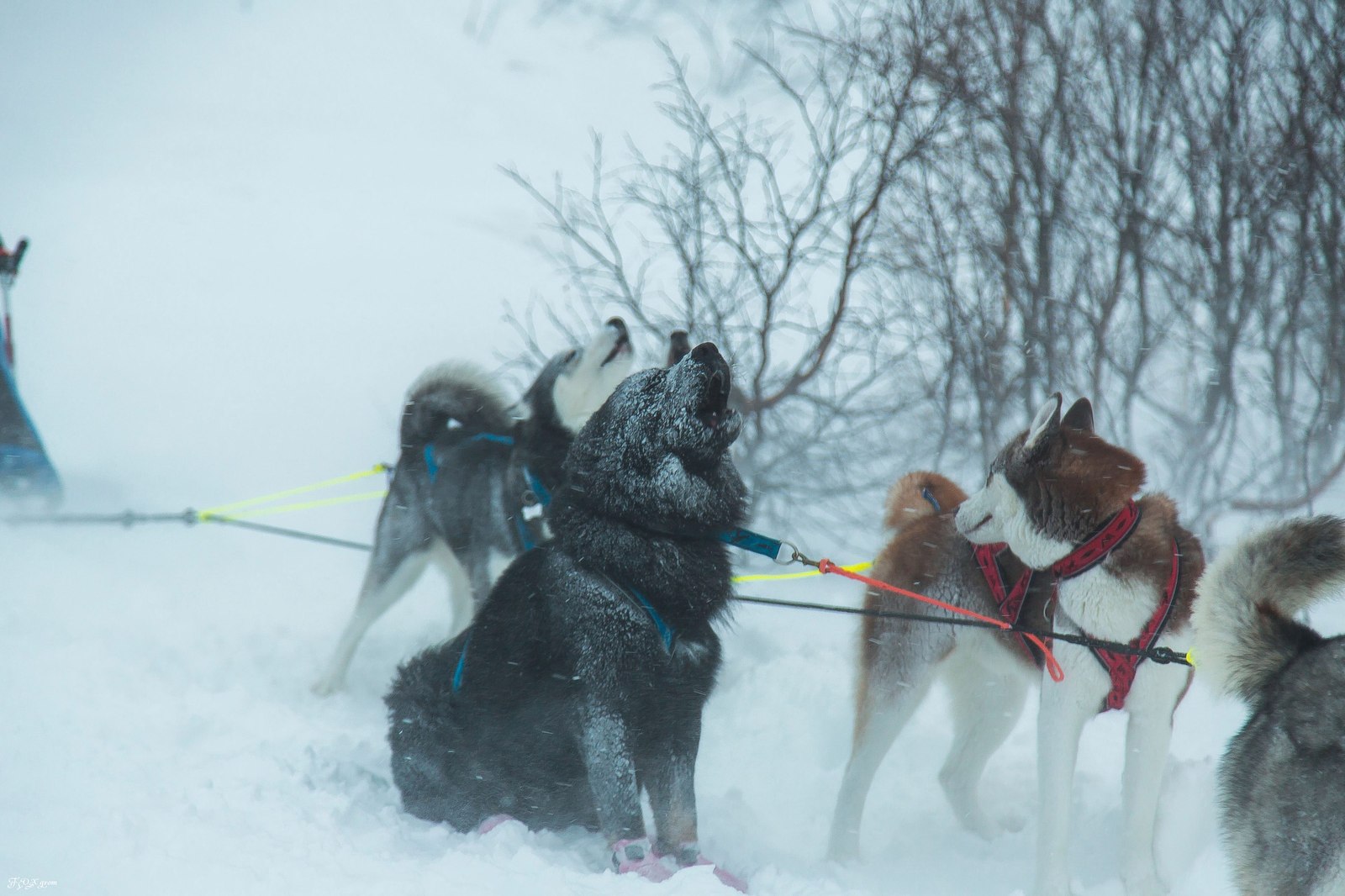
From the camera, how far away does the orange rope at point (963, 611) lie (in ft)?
8.60

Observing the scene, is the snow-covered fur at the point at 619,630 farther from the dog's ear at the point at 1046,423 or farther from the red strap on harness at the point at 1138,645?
the red strap on harness at the point at 1138,645

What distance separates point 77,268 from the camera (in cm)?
1059

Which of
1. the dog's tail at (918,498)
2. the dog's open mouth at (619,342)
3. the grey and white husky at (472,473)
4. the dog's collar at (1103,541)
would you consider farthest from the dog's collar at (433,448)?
the dog's collar at (1103,541)

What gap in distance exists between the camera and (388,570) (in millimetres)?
4496

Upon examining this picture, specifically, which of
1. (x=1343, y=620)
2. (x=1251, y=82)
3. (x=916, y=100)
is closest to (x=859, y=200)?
(x=916, y=100)

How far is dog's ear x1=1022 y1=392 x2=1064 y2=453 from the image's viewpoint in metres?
2.53

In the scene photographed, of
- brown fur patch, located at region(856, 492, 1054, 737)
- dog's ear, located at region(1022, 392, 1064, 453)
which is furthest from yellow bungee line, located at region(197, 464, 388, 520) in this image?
dog's ear, located at region(1022, 392, 1064, 453)

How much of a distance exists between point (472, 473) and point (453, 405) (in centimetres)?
38

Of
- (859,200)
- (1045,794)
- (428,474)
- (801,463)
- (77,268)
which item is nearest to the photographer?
(1045,794)

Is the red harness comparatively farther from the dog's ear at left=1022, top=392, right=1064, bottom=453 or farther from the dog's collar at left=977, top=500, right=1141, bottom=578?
the dog's ear at left=1022, top=392, right=1064, bottom=453

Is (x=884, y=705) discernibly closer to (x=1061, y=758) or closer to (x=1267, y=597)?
(x=1061, y=758)

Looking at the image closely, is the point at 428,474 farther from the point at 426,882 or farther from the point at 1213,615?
the point at 1213,615

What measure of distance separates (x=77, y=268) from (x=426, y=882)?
424 inches

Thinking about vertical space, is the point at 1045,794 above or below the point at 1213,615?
below
